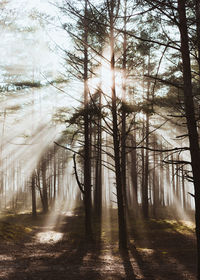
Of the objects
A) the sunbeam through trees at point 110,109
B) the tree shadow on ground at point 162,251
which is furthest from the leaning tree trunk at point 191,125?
the tree shadow on ground at point 162,251

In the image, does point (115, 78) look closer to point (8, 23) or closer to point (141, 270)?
point (8, 23)

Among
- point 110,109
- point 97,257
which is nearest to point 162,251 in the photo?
point 97,257

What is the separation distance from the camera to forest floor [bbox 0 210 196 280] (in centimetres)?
563

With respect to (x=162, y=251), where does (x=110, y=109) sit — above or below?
above

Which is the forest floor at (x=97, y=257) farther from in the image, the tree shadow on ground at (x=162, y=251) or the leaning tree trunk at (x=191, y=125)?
the leaning tree trunk at (x=191, y=125)

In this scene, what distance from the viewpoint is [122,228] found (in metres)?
8.46

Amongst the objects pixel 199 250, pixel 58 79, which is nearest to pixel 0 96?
pixel 58 79

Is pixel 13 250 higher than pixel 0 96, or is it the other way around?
pixel 0 96

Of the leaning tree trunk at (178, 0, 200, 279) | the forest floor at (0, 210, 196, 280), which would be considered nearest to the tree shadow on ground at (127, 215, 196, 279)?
the forest floor at (0, 210, 196, 280)

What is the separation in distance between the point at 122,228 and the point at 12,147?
2902cm

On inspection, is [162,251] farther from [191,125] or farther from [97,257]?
[191,125]

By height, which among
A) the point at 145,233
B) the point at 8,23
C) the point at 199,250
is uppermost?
the point at 8,23

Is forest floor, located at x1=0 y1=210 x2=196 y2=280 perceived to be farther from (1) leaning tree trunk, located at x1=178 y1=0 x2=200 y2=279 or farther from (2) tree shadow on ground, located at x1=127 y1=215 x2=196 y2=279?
(1) leaning tree trunk, located at x1=178 y1=0 x2=200 y2=279

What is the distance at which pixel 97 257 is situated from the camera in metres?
7.56
